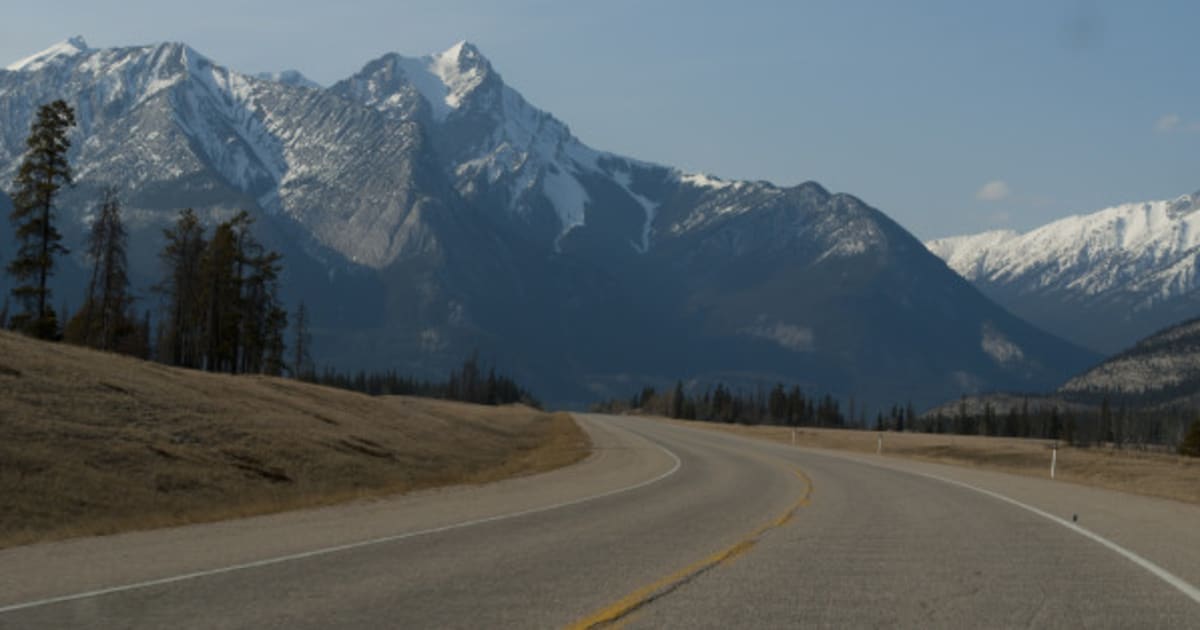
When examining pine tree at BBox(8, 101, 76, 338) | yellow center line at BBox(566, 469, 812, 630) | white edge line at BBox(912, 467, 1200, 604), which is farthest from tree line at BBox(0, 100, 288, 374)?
yellow center line at BBox(566, 469, 812, 630)

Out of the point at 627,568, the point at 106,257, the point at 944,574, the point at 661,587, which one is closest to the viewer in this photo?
the point at 661,587

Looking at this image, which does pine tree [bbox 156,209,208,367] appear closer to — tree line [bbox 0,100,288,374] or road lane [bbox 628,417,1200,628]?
tree line [bbox 0,100,288,374]

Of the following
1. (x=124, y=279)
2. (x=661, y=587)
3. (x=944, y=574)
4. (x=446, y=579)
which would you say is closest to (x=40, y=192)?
(x=124, y=279)

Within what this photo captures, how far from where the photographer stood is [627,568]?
14219 millimetres

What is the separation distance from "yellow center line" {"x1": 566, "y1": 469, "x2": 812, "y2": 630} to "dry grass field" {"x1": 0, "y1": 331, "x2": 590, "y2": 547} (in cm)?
941

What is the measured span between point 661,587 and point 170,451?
18785 millimetres

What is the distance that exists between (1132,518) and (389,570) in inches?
617

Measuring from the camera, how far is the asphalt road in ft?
36.5

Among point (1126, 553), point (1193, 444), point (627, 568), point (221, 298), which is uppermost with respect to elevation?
point (221, 298)

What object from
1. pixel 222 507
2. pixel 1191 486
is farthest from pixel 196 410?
pixel 1191 486

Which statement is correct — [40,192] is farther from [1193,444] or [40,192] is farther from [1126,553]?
[1193,444]

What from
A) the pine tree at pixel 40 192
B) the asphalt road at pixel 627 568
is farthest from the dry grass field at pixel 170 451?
the pine tree at pixel 40 192

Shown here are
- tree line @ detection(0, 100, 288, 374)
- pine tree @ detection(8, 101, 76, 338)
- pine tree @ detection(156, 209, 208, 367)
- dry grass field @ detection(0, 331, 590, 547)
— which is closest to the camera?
dry grass field @ detection(0, 331, 590, 547)

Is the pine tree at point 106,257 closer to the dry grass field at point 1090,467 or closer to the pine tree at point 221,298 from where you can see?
the pine tree at point 221,298
